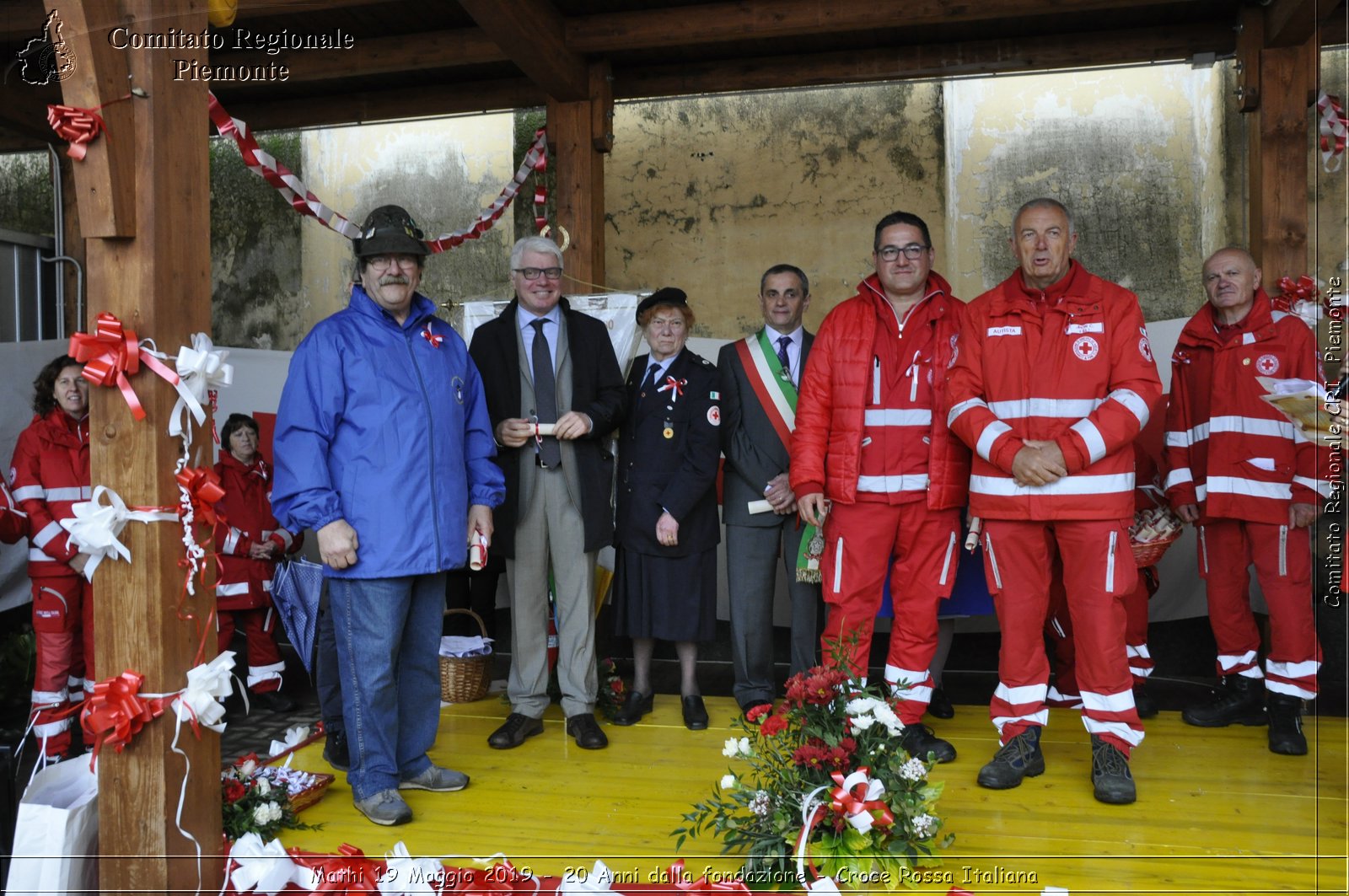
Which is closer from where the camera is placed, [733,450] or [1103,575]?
[1103,575]

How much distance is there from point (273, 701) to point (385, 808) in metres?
2.18

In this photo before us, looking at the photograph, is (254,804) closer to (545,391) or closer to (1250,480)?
(545,391)

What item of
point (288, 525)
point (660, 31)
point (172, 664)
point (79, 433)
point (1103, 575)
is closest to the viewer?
point (172, 664)

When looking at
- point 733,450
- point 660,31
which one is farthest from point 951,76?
point 733,450

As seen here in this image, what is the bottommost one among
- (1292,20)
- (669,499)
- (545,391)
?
(669,499)

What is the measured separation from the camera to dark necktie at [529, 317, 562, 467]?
4.20 m

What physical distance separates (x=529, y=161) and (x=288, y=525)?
3.82 metres

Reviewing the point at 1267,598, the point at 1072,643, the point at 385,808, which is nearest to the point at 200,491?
the point at 385,808

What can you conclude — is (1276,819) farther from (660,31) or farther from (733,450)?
(660,31)

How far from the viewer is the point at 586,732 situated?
4.18 m

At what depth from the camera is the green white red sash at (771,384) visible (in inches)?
175

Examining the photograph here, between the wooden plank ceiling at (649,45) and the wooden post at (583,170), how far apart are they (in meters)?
0.10

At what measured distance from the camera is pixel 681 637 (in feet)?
14.5

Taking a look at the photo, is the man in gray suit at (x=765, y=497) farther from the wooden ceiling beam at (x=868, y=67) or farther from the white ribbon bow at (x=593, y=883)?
the wooden ceiling beam at (x=868, y=67)
